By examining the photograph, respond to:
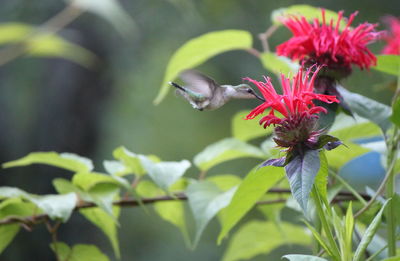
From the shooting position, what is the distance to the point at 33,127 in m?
2.57

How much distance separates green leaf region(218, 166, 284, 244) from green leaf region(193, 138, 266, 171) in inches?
6.4

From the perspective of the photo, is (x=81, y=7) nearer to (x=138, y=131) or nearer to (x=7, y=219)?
(x=7, y=219)

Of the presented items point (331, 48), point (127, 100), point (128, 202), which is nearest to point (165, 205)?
point (128, 202)

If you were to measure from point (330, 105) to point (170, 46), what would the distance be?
8.42 ft

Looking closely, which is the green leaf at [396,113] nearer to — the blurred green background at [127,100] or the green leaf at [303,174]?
the green leaf at [303,174]

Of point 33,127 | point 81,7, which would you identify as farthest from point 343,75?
point 33,127

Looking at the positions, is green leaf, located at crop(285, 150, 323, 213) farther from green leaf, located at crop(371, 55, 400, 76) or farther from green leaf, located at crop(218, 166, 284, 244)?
green leaf, located at crop(371, 55, 400, 76)

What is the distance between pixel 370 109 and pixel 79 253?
0.35 m

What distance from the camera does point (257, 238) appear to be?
82cm

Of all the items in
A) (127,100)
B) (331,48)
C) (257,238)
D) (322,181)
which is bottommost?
(257,238)

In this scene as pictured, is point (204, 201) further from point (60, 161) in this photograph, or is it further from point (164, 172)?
point (60, 161)

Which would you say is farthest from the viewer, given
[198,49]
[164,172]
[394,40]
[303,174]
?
[394,40]

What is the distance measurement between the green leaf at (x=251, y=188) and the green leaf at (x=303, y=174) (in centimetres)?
5

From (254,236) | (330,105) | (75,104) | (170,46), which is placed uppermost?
(170,46)
